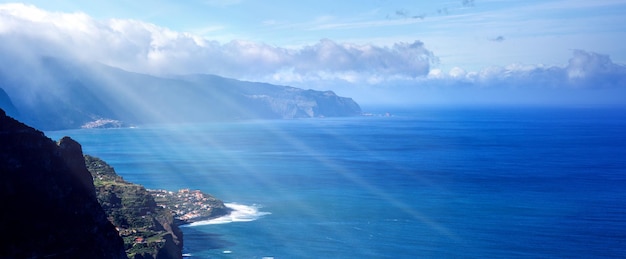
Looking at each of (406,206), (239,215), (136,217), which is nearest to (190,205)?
(239,215)

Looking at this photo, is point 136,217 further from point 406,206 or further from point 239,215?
point 406,206

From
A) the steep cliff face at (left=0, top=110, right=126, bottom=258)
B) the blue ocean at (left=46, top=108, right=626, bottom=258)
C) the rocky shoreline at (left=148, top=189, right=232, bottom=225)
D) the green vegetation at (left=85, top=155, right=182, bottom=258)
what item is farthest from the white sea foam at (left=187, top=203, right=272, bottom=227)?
the steep cliff face at (left=0, top=110, right=126, bottom=258)

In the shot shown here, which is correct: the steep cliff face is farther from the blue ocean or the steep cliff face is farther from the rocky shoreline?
the rocky shoreline

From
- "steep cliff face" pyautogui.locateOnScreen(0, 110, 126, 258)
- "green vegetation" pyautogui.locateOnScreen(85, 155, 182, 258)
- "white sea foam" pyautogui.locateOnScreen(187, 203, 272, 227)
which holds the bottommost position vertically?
"white sea foam" pyautogui.locateOnScreen(187, 203, 272, 227)

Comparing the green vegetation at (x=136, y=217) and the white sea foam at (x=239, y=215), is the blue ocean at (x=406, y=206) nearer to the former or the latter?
the white sea foam at (x=239, y=215)

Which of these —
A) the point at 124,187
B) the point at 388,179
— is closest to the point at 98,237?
the point at 124,187

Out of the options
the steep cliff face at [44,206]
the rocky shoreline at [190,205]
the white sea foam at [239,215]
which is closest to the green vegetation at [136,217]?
the rocky shoreline at [190,205]

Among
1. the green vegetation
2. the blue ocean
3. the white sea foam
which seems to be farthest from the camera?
the white sea foam

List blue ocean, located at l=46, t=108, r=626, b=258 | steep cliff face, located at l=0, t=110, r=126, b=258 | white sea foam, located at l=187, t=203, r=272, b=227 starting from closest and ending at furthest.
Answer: steep cliff face, located at l=0, t=110, r=126, b=258 → blue ocean, located at l=46, t=108, r=626, b=258 → white sea foam, located at l=187, t=203, r=272, b=227
